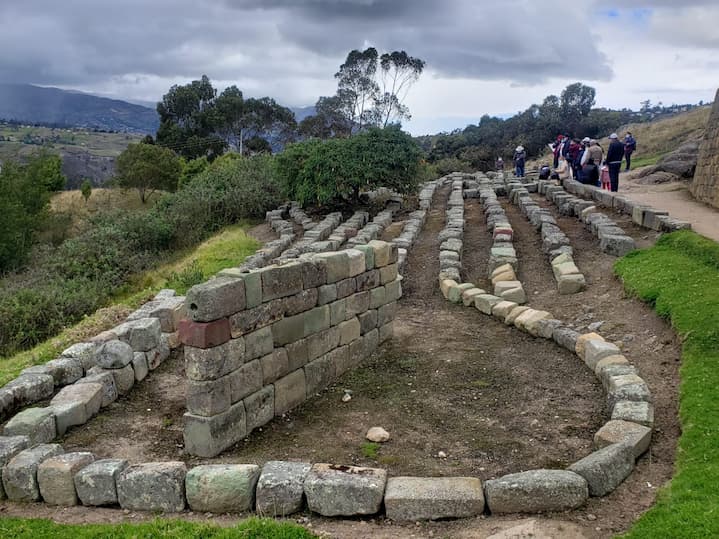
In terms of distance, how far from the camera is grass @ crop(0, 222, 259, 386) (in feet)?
37.2

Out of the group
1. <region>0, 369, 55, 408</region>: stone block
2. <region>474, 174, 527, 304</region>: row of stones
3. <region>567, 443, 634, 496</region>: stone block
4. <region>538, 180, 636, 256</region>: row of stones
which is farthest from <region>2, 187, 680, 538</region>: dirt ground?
<region>538, 180, 636, 256</region>: row of stones

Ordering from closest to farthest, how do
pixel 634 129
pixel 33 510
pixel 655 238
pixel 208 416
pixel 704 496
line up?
1. pixel 704 496
2. pixel 33 510
3. pixel 208 416
4. pixel 655 238
5. pixel 634 129

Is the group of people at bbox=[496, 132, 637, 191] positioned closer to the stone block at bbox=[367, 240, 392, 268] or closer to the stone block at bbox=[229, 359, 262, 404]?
the stone block at bbox=[367, 240, 392, 268]

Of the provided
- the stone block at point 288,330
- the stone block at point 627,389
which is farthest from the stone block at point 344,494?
the stone block at point 627,389

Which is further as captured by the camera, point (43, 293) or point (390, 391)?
point (43, 293)

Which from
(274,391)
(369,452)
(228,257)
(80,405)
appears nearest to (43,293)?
(228,257)

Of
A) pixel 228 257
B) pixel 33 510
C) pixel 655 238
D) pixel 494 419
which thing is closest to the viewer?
pixel 33 510

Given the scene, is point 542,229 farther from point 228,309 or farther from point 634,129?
point 634,129

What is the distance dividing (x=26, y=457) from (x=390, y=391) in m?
4.59

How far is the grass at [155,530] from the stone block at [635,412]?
3.76 metres

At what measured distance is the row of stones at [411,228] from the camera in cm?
1598

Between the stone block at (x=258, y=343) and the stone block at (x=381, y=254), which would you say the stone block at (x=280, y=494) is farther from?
the stone block at (x=381, y=254)

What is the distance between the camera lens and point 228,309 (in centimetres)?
715

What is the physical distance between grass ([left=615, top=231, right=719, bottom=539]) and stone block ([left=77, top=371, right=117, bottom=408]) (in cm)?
671
